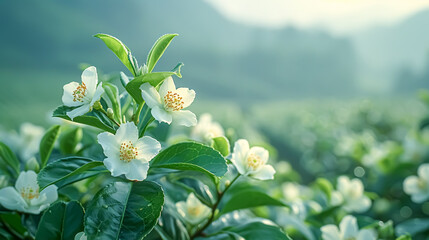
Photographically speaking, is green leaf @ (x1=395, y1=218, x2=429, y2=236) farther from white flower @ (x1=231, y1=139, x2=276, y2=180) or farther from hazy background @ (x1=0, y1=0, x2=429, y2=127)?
hazy background @ (x1=0, y1=0, x2=429, y2=127)

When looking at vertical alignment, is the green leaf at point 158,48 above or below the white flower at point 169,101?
above

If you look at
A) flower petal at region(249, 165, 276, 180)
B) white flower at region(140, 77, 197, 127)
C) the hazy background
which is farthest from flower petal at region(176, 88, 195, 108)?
the hazy background

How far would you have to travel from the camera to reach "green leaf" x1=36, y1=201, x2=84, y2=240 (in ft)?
2.39

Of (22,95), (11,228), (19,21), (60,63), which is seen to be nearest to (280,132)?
(11,228)

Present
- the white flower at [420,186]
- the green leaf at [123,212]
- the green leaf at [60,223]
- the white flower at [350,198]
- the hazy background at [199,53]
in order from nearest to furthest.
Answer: the green leaf at [123,212], the green leaf at [60,223], the white flower at [350,198], the white flower at [420,186], the hazy background at [199,53]

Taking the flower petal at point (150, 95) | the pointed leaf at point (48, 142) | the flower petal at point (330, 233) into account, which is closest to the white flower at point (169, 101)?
the flower petal at point (150, 95)

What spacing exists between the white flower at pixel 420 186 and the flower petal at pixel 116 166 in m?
1.31

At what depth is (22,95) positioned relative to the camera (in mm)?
15367

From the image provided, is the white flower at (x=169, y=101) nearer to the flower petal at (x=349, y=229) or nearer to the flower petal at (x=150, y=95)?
the flower petal at (x=150, y=95)

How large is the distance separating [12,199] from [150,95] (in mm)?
397

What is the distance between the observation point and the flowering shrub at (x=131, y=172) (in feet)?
2.17

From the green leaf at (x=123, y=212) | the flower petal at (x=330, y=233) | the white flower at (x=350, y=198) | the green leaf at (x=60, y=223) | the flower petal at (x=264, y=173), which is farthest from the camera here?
the white flower at (x=350, y=198)

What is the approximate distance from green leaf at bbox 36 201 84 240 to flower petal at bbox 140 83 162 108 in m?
0.27

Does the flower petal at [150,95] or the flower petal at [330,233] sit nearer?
the flower petal at [150,95]
